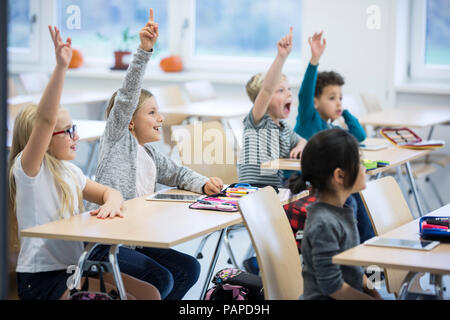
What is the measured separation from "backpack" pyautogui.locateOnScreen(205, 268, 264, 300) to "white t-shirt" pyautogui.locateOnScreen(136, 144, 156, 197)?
534mm

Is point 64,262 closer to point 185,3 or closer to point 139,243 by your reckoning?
point 139,243

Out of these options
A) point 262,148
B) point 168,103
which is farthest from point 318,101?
point 168,103

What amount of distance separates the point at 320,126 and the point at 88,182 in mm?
1694

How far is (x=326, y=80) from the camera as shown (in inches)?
159

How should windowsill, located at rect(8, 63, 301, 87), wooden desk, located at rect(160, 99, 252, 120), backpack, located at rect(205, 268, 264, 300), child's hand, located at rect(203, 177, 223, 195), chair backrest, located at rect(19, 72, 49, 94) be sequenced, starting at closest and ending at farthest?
backpack, located at rect(205, 268, 264, 300) < child's hand, located at rect(203, 177, 223, 195) < wooden desk, located at rect(160, 99, 252, 120) < chair backrest, located at rect(19, 72, 49, 94) < windowsill, located at rect(8, 63, 301, 87)

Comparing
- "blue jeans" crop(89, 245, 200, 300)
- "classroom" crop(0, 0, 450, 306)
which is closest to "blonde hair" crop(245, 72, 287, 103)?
"classroom" crop(0, 0, 450, 306)

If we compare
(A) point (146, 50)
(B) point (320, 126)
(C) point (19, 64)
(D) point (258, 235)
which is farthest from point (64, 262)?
(C) point (19, 64)

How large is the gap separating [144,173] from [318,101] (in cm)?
152

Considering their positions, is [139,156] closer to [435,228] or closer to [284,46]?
[284,46]

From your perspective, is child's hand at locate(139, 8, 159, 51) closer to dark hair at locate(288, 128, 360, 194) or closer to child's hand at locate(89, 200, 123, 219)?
child's hand at locate(89, 200, 123, 219)

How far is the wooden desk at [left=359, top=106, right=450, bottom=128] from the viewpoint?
500 cm

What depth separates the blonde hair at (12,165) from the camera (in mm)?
2408

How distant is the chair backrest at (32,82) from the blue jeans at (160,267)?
4.19 meters

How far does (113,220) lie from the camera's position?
7.82 feet
